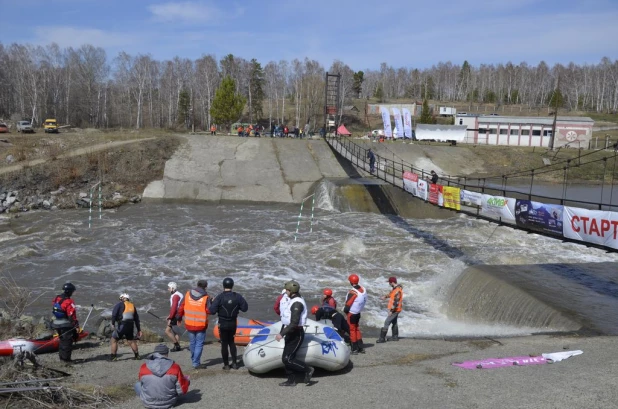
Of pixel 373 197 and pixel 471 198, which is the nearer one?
pixel 471 198

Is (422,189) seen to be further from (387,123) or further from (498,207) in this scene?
(387,123)

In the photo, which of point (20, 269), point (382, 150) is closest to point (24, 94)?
point (382, 150)

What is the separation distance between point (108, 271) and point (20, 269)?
3396mm

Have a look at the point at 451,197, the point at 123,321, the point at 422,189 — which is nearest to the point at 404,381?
the point at 123,321

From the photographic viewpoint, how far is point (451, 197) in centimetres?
2238

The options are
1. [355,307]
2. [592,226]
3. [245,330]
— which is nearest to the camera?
[355,307]

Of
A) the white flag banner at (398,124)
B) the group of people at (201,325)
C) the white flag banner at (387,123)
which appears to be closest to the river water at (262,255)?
the group of people at (201,325)

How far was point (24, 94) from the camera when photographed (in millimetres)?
74188

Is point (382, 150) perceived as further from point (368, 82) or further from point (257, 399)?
point (368, 82)

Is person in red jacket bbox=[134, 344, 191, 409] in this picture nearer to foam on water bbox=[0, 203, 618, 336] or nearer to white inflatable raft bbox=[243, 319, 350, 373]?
white inflatable raft bbox=[243, 319, 350, 373]

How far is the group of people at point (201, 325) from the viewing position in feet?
24.1

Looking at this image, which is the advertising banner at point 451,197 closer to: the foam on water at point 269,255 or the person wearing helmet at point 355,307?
the foam on water at point 269,255

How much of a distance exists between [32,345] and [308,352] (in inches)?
213

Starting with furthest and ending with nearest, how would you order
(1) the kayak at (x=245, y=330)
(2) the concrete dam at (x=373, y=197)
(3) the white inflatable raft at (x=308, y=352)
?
(2) the concrete dam at (x=373, y=197) → (1) the kayak at (x=245, y=330) → (3) the white inflatable raft at (x=308, y=352)
